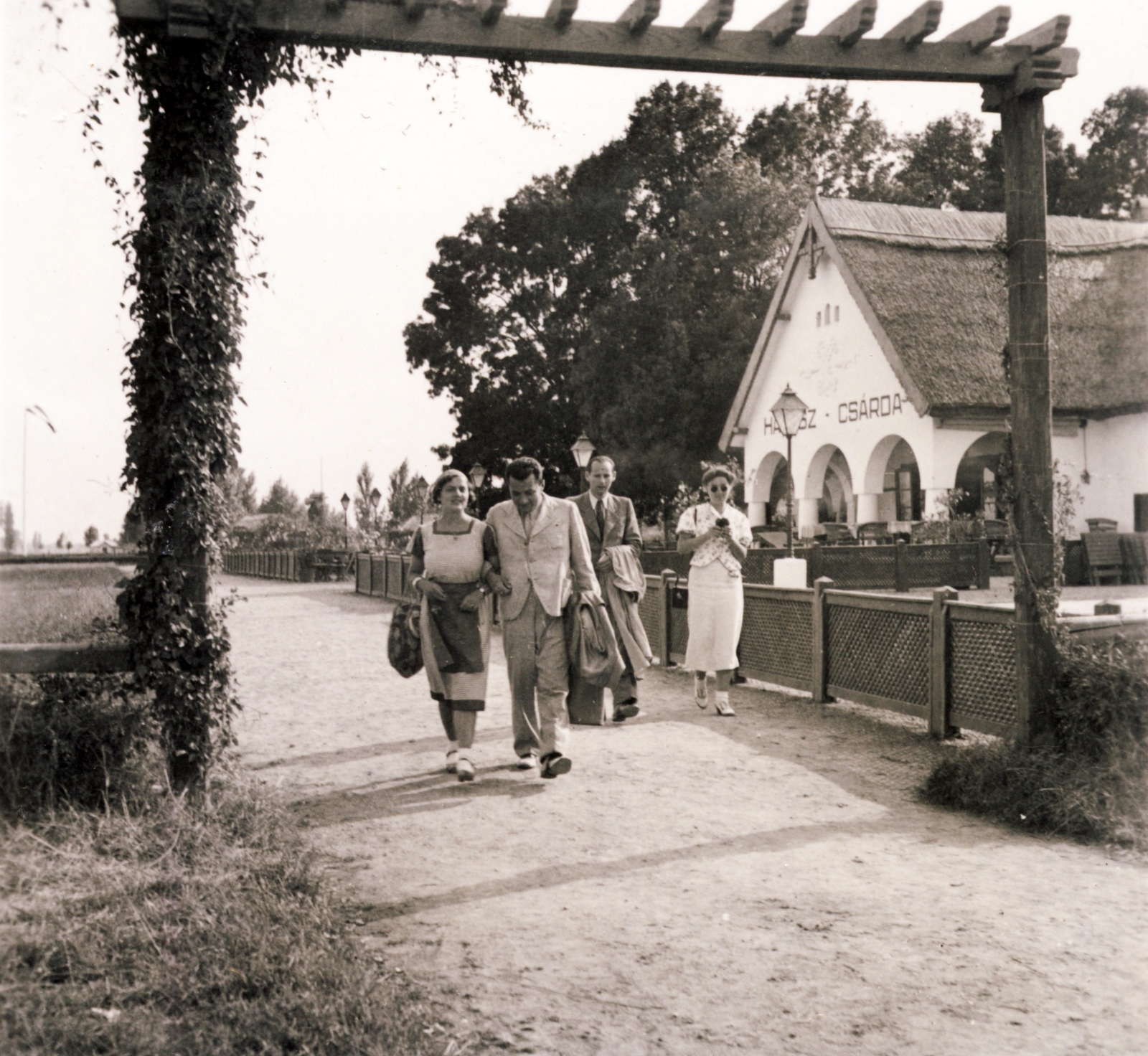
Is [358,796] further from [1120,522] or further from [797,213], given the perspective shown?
[797,213]

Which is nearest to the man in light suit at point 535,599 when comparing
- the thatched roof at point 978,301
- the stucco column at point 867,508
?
the thatched roof at point 978,301

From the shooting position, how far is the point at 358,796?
6625mm

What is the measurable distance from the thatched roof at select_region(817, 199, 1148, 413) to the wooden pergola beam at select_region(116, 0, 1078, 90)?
53.2 feet

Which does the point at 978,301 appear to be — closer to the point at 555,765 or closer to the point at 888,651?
the point at 888,651

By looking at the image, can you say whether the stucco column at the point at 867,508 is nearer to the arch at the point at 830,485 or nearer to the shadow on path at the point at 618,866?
the arch at the point at 830,485

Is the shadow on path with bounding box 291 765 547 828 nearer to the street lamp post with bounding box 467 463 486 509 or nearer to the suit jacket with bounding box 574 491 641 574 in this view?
the suit jacket with bounding box 574 491 641 574

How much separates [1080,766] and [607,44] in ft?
14.4

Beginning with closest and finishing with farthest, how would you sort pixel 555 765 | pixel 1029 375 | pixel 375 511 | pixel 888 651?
1. pixel 1029 375
2. pixel 555 765
3. pixel 888 651
4. pixel 375 511

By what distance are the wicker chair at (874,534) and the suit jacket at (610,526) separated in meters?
15.5

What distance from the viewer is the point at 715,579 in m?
9.16

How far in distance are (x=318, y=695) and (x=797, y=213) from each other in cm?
2524

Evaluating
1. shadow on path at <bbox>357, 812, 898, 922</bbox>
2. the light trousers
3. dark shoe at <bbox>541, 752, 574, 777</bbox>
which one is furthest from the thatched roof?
shadow on path at <bbox>357, 812, 898, 922</bbox>

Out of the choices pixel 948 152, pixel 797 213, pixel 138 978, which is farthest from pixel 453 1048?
pixel 948 152

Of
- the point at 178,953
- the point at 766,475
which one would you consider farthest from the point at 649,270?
the point at 178,953
